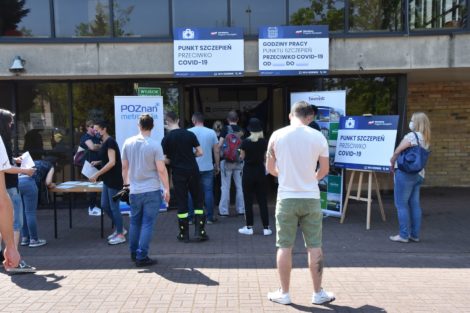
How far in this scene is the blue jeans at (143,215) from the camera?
5.50m

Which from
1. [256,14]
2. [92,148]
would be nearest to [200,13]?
[256,14]

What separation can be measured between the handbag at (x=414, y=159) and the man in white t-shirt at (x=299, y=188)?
8.32 feet

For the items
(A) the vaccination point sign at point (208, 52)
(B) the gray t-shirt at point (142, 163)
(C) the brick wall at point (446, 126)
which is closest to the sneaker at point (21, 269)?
(B) the gray t-shirt at point (142, 163)

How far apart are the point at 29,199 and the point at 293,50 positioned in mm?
5224

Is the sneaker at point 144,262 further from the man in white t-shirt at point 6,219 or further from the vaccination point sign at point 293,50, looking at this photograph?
the vaccination point sign at point 293,50

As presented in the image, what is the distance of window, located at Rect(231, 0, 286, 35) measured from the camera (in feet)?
29.3

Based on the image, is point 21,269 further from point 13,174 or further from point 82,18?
point 82,18

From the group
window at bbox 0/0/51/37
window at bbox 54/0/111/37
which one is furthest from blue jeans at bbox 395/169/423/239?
window at bbox 0/0/51/37

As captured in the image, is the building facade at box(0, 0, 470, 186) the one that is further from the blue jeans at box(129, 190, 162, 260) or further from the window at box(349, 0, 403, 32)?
the blue jeans at box(129, 190, 162, 260)

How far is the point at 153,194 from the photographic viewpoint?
551 centimetres

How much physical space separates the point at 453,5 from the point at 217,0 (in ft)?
15.1

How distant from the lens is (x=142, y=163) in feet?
17.9

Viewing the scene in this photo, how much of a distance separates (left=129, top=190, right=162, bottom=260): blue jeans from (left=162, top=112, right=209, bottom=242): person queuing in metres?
1.05

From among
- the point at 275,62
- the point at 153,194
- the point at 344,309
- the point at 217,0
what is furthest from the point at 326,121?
the point at 344,309
